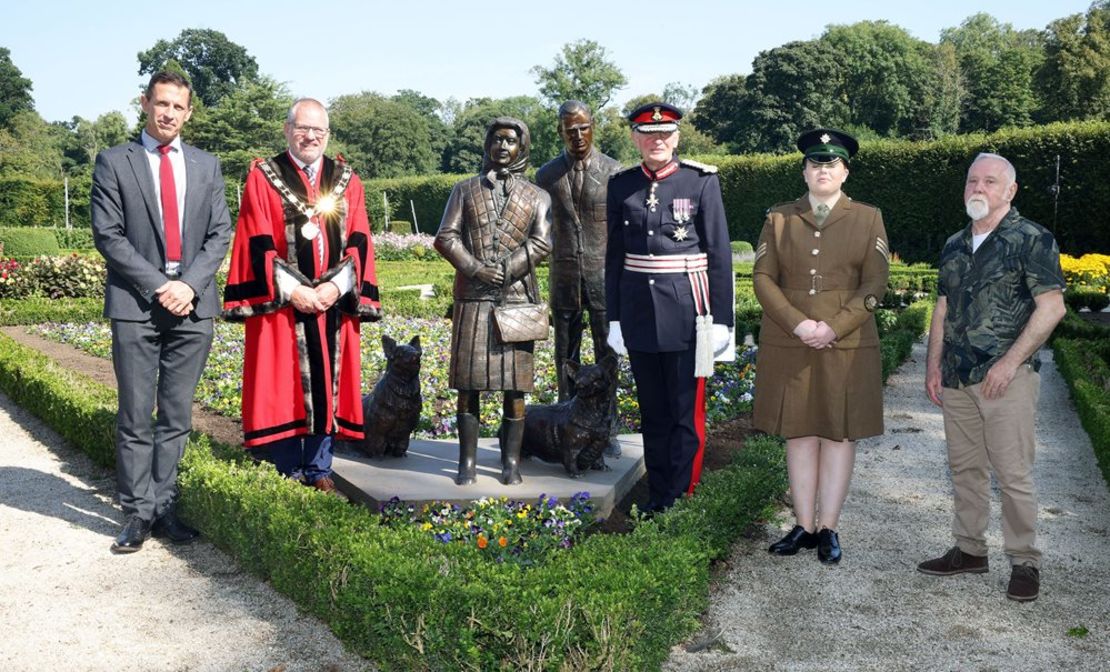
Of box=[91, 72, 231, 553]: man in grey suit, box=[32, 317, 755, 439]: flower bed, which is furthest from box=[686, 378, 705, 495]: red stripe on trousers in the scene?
box=[91, 72, 231, 553]: man in grey suit

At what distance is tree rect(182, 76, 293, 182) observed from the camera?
4612 centimetres

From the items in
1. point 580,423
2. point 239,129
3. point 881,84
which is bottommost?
point 580,423

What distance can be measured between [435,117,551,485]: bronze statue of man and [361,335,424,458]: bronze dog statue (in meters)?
0.58

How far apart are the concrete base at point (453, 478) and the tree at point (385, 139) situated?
63.9 metres

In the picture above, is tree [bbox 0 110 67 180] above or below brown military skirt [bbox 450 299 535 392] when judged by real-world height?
above

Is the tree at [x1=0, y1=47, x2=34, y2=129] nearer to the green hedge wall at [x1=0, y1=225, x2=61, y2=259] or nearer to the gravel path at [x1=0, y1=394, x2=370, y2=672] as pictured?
the green hedge wall at [x1=0, y1=225, x2=61, y2=259]

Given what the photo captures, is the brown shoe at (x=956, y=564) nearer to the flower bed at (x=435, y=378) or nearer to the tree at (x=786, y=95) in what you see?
the flower bed at (x=435, y=378)

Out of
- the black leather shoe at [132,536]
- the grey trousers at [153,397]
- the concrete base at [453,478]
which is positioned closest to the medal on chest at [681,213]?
the concrete base at [453,478]

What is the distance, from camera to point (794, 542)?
16.7 ft

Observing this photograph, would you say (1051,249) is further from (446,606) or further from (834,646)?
(446,606)

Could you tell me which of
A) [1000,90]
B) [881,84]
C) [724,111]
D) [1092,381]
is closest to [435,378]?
[1092,381]

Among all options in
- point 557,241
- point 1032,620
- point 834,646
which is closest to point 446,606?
point 834,646

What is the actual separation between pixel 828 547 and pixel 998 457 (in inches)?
38.3

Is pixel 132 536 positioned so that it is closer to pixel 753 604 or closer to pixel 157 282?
pixel 157 282
